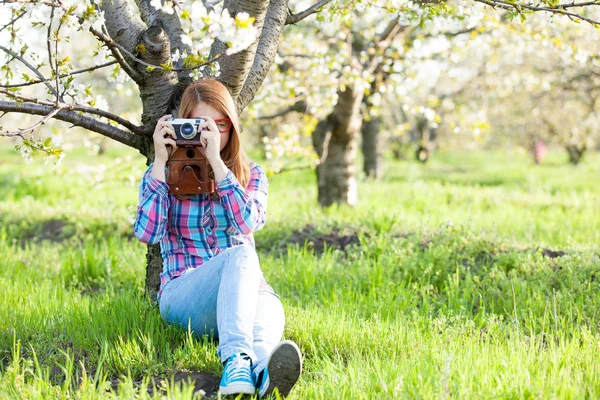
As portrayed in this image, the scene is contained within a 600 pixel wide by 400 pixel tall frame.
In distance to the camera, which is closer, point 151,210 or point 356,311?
point 151,210

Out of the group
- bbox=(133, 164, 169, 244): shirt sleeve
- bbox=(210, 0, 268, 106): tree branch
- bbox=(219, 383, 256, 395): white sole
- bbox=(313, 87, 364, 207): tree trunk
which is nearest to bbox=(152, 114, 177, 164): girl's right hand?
bbox=(133, 164, 169, 244): shirt sleeve

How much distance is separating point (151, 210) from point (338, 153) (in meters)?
4.39

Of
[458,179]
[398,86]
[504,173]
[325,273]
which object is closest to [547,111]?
[504,173]

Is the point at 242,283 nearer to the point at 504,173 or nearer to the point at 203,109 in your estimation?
the point at 203,109

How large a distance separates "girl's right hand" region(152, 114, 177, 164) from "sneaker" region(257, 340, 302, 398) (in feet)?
3.75

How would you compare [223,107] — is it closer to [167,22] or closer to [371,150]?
[167,22]

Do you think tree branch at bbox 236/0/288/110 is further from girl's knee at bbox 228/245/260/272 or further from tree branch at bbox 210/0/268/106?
girl's knee at bbox 228/245/260/272

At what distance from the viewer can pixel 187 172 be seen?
2914 millimetres

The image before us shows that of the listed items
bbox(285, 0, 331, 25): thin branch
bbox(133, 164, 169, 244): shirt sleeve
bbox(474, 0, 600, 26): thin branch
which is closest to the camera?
bbox(133, 164, 169, 244): shirt sleeve

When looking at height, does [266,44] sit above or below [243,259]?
above

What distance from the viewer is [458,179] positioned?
13.4 metres

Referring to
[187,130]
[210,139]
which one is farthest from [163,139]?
[210,139]

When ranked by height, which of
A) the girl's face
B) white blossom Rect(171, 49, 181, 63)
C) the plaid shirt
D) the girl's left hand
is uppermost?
white blossom Rect(171, 49, 181, 63)

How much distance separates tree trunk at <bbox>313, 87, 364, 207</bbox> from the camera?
270 inches
